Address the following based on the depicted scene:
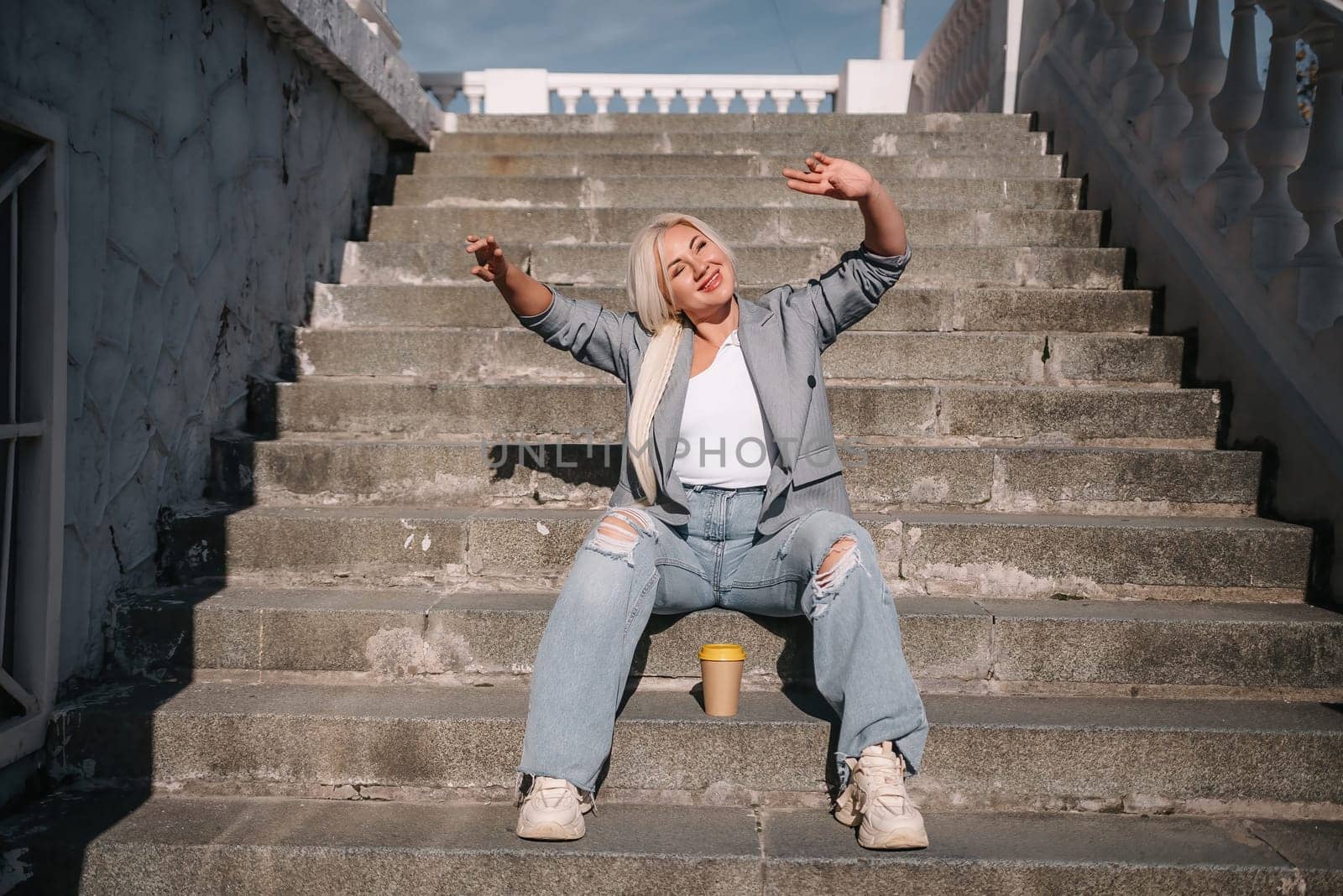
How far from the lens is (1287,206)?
3113 mm

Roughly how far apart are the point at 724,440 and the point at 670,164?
308 cm

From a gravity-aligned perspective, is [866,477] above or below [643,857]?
above

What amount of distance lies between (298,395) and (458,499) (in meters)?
0.82

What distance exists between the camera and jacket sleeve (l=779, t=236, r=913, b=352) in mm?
2424

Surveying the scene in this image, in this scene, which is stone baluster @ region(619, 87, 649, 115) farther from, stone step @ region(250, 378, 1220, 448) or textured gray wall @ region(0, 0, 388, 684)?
stone step @ region(250, 378, 1220, 448)

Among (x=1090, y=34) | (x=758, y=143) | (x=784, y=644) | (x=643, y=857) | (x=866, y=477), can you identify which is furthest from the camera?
(x=758, y=143)

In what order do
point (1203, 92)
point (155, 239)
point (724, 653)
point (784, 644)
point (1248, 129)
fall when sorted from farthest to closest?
point (1203, 92), point (1248, 129), point (155, 239), point (784, 644), point (724, 653)

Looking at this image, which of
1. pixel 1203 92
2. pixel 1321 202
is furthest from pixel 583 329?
pixel 1203 92

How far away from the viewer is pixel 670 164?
5090 millimetres

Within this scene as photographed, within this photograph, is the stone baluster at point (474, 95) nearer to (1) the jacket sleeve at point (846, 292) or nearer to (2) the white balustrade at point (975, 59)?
(2) the white balustrade at point (975, 59)

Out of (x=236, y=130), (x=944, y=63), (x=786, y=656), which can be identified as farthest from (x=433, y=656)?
(x=944, y=63)

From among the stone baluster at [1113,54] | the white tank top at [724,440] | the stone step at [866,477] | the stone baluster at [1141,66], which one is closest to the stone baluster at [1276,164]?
the stone step at [866,477]

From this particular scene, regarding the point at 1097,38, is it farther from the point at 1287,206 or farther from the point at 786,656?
the point at 786,656

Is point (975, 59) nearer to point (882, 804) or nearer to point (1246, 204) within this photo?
point (1246, 204)
